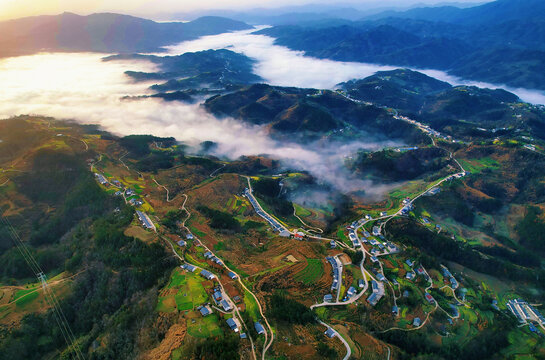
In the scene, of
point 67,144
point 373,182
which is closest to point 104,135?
point 67,144

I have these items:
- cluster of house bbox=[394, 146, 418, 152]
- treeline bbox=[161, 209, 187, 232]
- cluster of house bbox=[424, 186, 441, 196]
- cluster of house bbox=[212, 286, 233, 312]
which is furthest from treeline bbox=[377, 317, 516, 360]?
cluster of house bbox=[394, 146, 418, 152]

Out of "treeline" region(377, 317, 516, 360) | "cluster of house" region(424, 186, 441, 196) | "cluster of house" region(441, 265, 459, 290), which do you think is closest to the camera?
"treeline" region(377, 317, 516, 360)

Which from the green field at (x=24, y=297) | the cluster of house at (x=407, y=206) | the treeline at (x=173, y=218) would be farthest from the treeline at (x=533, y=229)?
the green field at (x=24, y=297)

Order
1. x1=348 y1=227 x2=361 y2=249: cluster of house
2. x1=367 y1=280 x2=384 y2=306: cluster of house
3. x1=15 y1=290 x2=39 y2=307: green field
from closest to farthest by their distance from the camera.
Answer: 1. x1=367 y1=280 x2=384 y2=306: cluster of house
2. x1=15 y1=290 x2=39 y2=307: green field
3. x1=348 y1=227 x2=361 y2=249: cluster of house

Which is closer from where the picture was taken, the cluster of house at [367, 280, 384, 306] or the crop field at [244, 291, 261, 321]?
the crop field at [244, 291, 261, 321]

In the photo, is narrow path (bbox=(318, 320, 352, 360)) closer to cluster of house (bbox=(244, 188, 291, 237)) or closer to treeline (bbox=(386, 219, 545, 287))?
cluster of house (bbox=(244, 188, 291, 237))
